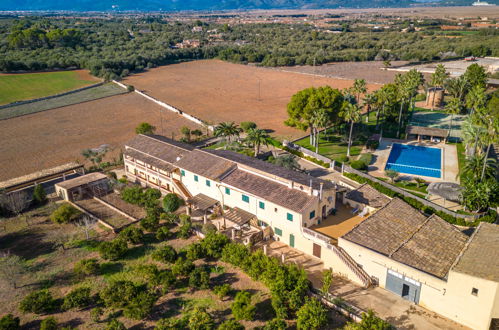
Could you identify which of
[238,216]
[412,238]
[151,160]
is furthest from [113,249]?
[412,238]

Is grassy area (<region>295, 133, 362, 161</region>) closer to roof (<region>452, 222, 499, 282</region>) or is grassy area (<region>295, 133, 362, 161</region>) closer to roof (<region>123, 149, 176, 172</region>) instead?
roof (<region>123, 149, 176, 172</region>)

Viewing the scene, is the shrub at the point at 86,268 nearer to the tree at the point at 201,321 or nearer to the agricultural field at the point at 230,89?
the tree at the point at 201,321

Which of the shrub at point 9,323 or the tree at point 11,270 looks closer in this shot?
the shrub at point 9,323

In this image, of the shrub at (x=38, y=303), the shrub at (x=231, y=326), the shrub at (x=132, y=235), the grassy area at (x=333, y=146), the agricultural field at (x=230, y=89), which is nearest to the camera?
the shrub at (x=231, y=326)

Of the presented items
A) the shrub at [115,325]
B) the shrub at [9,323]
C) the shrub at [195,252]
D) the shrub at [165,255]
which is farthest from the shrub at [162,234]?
the shrub at [9,323]

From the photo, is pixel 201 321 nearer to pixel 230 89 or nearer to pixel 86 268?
pixel 86 268

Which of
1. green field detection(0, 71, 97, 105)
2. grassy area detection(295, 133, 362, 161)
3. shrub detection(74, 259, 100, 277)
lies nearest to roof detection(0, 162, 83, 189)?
shrub detection(74, 259, 100, 277)

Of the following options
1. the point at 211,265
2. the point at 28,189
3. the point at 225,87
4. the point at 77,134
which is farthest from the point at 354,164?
the point at 225,87

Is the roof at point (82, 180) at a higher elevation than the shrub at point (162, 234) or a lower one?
Result: higher

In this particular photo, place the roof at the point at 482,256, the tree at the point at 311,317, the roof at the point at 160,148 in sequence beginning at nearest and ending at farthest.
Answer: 1. the tree at the point at 311,317
2. the roof at the point at 482,256
3. the roof at the point at 160,148
